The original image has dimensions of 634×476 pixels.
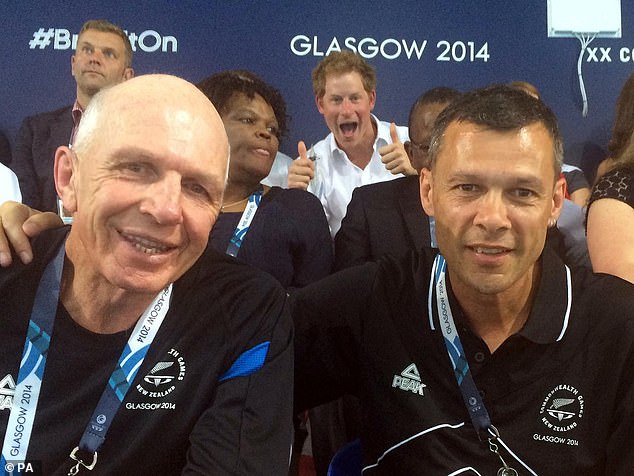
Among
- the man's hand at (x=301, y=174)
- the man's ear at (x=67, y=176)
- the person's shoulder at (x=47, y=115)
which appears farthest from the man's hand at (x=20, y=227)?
the person's shoulder at (x=47, y=115)

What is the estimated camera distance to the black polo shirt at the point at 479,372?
131 cm

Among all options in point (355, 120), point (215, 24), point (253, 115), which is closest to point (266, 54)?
point (215, 24)

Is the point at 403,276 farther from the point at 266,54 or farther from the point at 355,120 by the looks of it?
the point at 266,54

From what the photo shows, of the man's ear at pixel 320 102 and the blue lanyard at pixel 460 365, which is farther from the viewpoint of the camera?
the man's ear at pixel 320 102

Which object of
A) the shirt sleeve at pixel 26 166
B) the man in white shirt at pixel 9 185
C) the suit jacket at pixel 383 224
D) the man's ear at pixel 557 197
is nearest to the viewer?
the man's ear at pixel 557 197

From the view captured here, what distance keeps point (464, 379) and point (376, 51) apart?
2.49 metres

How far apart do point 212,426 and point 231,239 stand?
1.13 meters

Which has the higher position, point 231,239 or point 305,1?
point 305,1

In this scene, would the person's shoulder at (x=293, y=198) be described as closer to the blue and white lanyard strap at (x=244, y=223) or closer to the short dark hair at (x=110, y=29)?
the blue and white lanyard strap at (x=244, y=223)

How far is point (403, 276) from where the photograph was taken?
5.00 ft

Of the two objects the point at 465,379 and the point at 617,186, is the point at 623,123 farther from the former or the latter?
the point at 465,379

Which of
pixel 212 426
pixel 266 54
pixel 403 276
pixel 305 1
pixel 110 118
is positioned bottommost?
pixel 212 426

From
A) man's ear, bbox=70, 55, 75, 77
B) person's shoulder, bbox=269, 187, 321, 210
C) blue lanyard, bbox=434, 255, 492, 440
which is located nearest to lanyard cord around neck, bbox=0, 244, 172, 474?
blue lanyard, bbox=434, 255, 492, 440

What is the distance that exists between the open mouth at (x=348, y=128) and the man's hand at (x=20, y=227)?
1.99 metres
